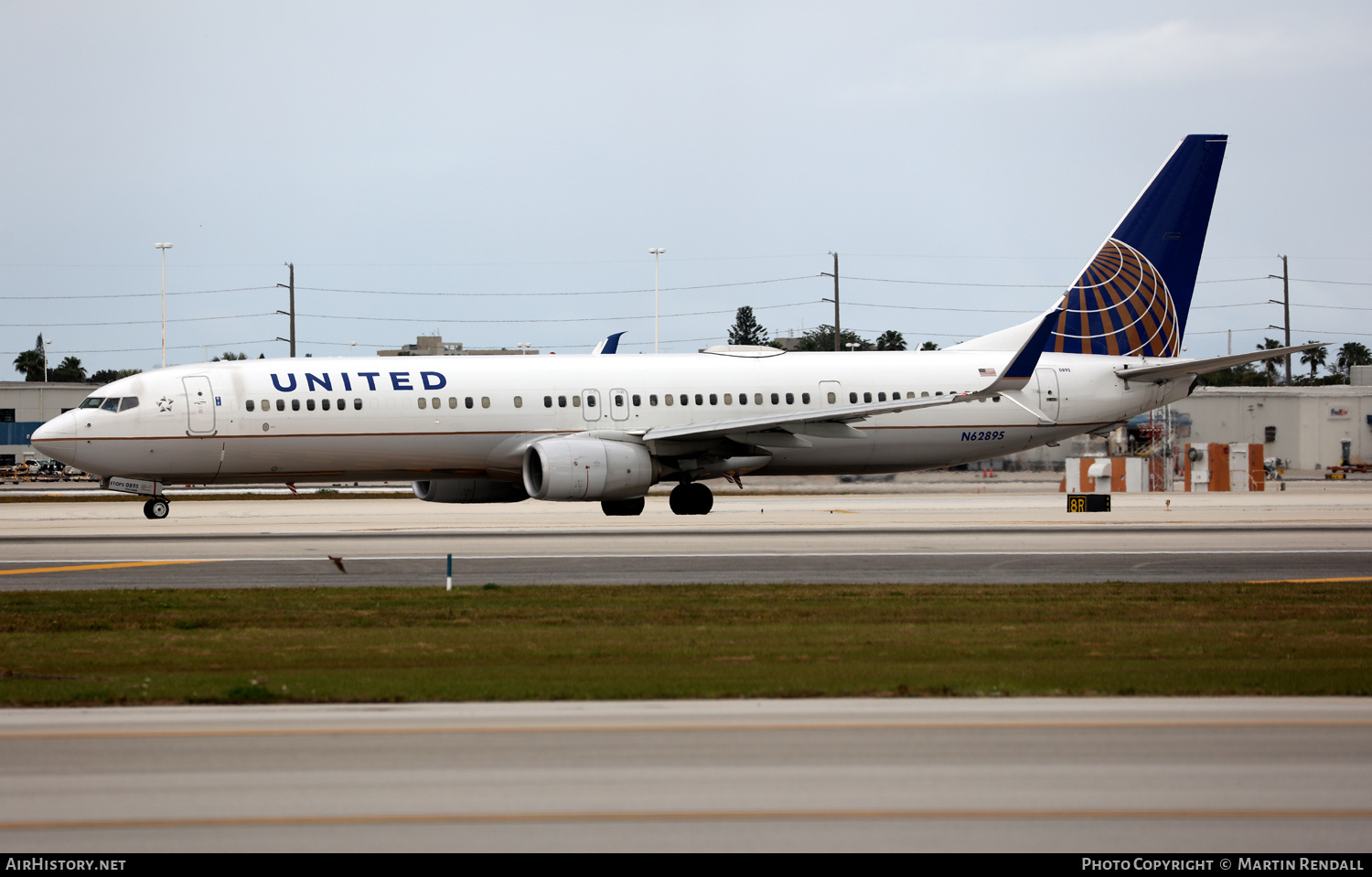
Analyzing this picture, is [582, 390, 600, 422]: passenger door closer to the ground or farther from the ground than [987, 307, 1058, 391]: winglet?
closer to the ground

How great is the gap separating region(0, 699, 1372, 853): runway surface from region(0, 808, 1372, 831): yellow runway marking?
0.02 metres

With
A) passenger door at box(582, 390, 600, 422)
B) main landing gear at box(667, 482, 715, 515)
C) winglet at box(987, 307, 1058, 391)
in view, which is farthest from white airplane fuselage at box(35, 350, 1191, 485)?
winglet at box(987, 307, 1058, 391)

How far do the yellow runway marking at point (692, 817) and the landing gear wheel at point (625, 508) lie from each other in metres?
27.5

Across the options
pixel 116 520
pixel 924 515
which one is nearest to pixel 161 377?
pixel 116 520

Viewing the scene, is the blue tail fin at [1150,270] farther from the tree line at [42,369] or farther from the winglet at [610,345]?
the tree line at [42,369]

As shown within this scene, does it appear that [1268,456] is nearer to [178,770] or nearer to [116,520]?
[116,520]

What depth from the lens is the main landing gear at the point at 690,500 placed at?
34.0 metres

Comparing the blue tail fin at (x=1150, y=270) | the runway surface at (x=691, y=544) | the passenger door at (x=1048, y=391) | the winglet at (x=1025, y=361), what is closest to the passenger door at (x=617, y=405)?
the runway surface at (x=691, y=544)

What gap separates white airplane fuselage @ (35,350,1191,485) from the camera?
101 ft

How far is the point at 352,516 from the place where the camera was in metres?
36.6

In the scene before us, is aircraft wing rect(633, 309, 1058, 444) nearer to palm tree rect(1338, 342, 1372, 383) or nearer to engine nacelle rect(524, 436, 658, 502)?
engine nacelle rect(524, 436, 658, 502)

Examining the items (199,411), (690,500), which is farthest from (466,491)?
(199,411)

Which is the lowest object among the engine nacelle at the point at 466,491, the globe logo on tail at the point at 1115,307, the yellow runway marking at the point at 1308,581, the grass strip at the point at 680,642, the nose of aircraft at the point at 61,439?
the yellow runway marking at the point at 1308,581

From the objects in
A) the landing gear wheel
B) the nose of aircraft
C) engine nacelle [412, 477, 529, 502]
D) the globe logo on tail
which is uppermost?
the globe logo on tail
